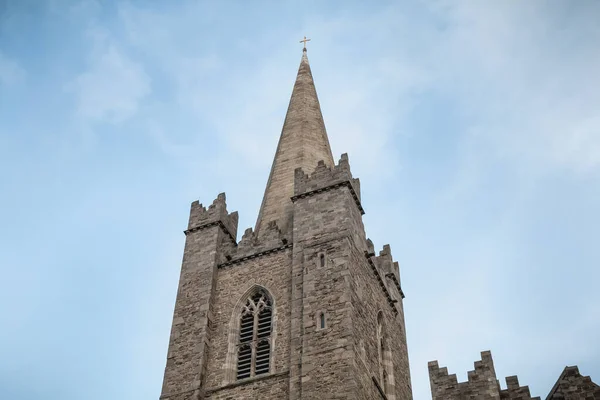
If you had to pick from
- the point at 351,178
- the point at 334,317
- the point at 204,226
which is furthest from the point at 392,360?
the point at 204,226

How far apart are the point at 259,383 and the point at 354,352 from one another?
10.7 feet

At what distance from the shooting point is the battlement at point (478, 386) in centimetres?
1880

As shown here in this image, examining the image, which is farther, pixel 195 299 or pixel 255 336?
pixel 195 299

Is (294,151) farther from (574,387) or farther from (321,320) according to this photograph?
(574,387)

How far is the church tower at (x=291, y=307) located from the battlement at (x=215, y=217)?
55mm

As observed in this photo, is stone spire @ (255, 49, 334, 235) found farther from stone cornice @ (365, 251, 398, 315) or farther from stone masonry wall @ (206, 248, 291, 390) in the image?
stone cornice @ (365, 251, 398, 315)

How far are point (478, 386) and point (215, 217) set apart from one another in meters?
14.2

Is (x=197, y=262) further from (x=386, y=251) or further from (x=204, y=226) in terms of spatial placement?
(x=386, y=251)

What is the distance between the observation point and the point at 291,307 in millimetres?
25547

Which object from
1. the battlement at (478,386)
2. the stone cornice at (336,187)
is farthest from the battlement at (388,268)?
the battlement at (478,386)

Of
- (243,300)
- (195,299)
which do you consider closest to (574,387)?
(243,300)

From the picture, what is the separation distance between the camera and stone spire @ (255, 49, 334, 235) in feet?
104

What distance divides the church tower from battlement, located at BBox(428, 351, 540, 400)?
11.5ft

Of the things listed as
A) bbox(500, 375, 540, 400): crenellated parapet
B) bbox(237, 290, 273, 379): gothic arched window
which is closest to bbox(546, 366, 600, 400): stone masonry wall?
bbox(500, 375, 540, 400): crenellated parapet
